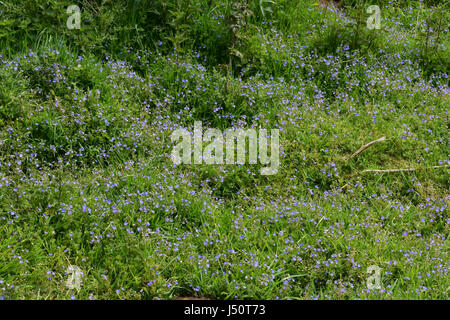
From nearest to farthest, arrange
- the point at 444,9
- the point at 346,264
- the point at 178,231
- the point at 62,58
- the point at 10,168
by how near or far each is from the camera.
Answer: the point at 346,264 → the point at 178,231 → the point at 10,168 → the point at 62,58 → the point at 444,9

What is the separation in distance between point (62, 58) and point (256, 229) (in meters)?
2.81

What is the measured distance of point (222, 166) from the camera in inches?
196

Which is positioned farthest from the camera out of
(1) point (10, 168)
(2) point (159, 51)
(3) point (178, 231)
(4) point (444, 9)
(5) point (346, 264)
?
(4) point (444, 9)

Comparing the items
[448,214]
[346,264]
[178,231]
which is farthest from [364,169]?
[178,231]

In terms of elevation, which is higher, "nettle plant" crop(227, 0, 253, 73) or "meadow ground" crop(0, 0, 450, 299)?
"nettle plant" crop(227, 0, 253, 73)

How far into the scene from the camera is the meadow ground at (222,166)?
4.04m

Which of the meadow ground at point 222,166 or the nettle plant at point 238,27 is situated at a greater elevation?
the nettle plant at point 238,27

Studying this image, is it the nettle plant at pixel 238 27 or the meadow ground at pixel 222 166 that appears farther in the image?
the nettle plant at pixel 238 27

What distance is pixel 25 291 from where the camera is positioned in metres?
3.81

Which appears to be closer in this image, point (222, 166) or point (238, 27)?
point (222, 166)

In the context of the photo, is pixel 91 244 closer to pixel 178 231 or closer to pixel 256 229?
pixel 178 231

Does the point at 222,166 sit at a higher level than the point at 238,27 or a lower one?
lower

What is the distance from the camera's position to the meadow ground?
4035 mm

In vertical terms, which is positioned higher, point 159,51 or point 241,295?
point 159,51
